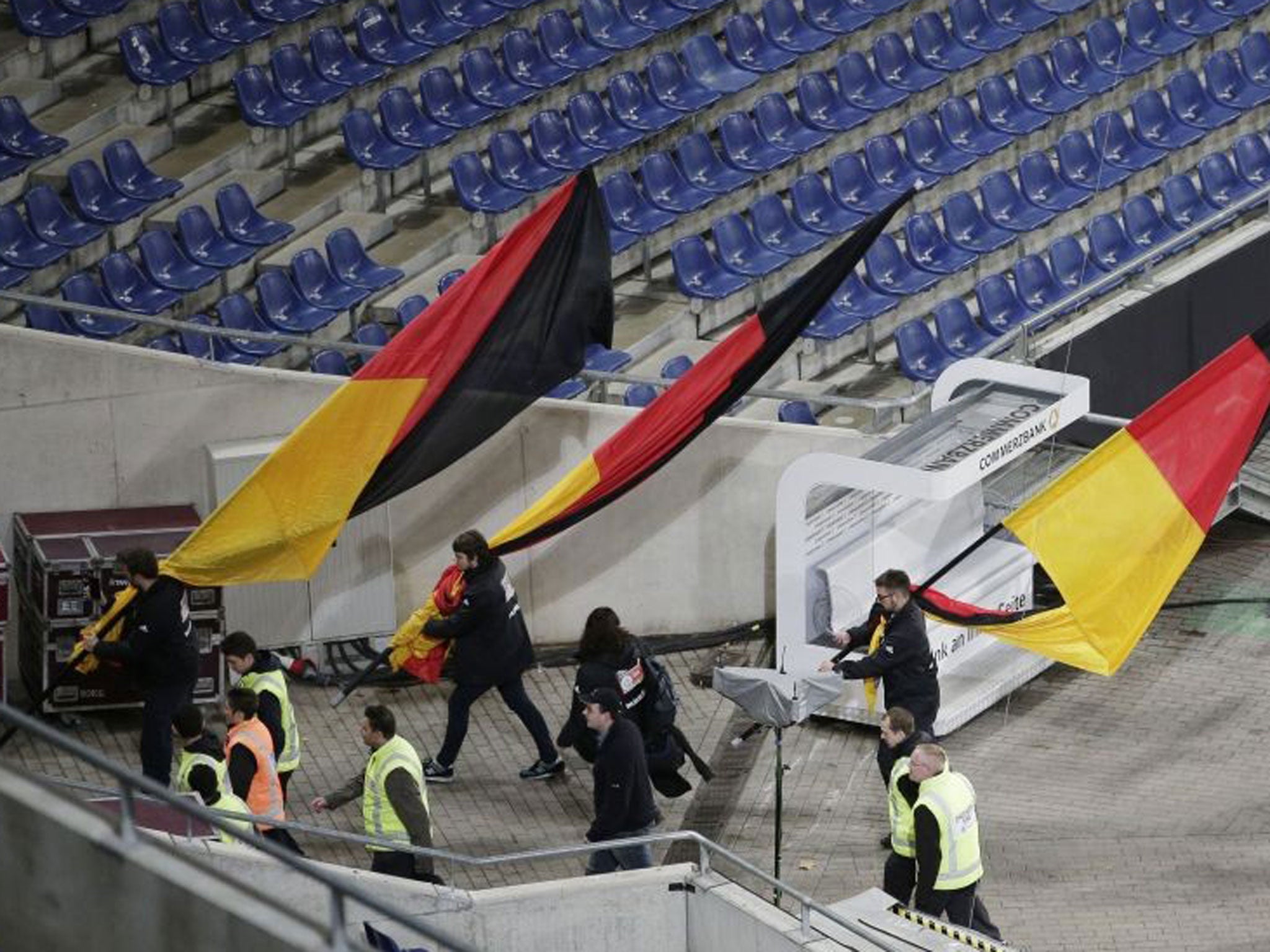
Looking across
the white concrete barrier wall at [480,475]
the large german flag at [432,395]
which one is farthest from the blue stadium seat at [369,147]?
the large german flag at [432,395]

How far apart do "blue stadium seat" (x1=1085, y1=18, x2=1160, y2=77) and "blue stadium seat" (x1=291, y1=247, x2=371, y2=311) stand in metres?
8.37

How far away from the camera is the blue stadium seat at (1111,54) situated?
27547mm

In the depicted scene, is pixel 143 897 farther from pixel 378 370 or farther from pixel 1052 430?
pixel 1052 430

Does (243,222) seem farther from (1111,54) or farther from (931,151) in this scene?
(1111,54)

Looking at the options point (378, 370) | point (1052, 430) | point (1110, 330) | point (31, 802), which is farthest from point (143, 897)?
point (1110, 330)

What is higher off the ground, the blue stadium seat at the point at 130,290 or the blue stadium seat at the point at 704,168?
the blue stadium seat at the point at 704,168

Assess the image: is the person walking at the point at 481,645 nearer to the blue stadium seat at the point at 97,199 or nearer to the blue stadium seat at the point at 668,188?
the blue stadium seat at the point at 97,199

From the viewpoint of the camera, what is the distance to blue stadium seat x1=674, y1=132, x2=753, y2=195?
24.5 meters

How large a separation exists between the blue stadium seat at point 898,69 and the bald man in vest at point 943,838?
10.8 m

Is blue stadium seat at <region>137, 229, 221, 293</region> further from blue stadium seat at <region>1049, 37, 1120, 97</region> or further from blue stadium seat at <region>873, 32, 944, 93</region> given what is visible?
blue stadium seat at <region>1049, 37, 1120, 97</region>

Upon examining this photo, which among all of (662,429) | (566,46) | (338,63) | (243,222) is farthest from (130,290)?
(566,46)

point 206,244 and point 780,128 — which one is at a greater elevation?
point 780,128

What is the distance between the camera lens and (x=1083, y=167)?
85.9 ft

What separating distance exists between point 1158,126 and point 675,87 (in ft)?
15.3
